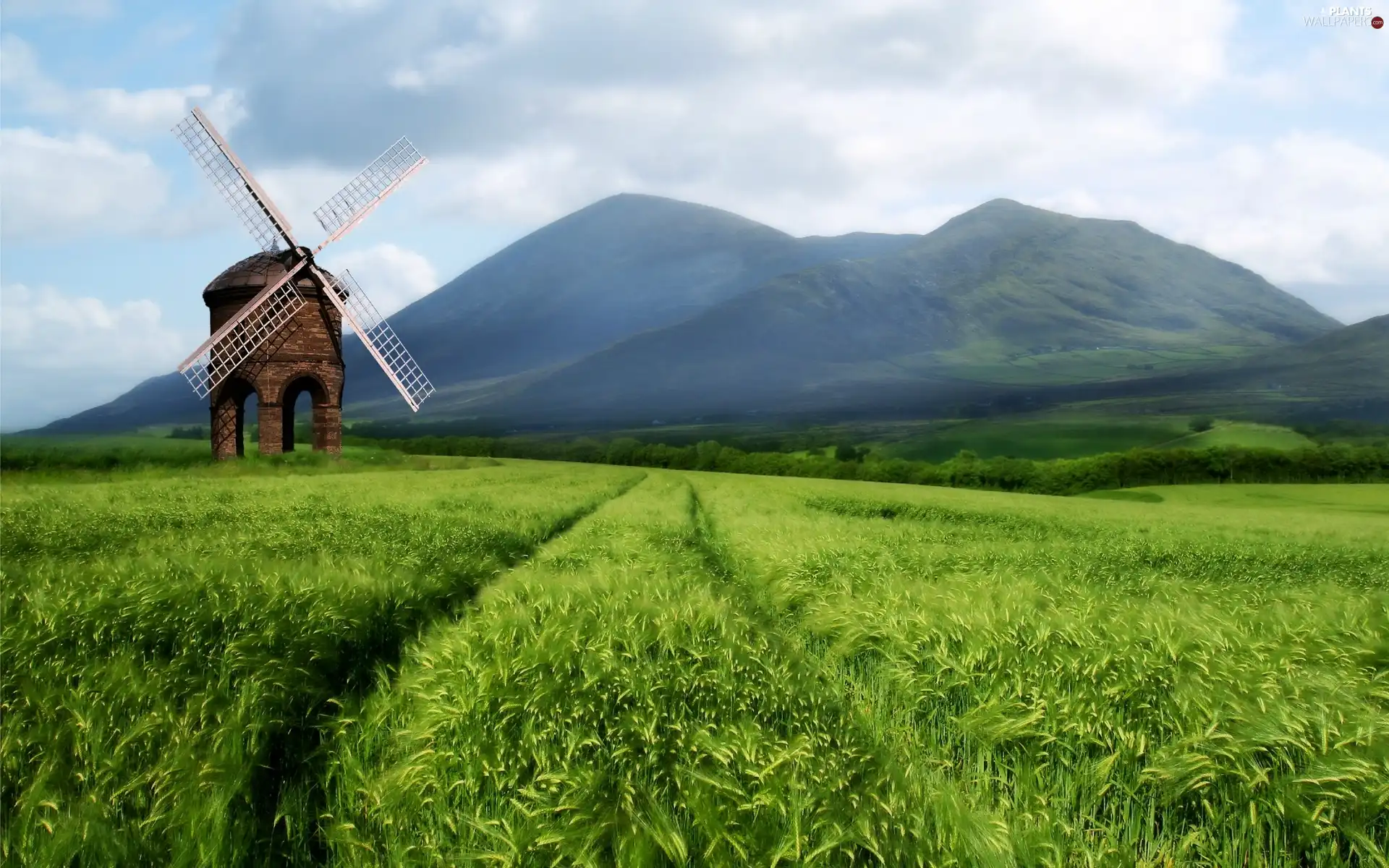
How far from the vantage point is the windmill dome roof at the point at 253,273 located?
137ft

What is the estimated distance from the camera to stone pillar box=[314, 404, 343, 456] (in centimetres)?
4047

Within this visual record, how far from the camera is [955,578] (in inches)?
373

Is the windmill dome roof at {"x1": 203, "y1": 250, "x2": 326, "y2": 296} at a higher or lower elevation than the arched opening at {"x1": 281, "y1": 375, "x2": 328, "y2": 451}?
higher

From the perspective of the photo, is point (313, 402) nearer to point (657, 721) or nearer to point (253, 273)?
point (253, 273)

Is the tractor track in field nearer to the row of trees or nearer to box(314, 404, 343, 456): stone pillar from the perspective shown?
box(314, 404, 343, 456): stone pillar

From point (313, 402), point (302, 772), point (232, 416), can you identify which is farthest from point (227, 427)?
point (302, 772)

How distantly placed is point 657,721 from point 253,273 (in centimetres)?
4511

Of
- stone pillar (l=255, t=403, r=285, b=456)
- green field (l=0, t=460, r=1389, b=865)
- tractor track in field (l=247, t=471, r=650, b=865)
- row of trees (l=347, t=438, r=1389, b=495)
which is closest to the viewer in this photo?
green field (l=0, t=460, r=1389, b=865)

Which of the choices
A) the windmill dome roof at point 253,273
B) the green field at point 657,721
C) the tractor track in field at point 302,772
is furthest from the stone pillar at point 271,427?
the tractor track in field at point 302,772

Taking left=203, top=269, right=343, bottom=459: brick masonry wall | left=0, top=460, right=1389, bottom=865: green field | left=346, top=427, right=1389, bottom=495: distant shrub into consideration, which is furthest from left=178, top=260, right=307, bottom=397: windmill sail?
left=0, top=460, right=1389, bottom=865: green field

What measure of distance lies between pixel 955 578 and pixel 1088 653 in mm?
3508

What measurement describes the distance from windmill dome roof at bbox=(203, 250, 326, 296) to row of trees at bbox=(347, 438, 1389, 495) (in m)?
23.3

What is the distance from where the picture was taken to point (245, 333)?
3997cm

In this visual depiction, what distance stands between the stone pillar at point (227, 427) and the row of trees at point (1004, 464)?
80.0 feet
